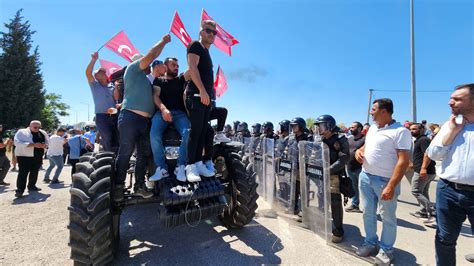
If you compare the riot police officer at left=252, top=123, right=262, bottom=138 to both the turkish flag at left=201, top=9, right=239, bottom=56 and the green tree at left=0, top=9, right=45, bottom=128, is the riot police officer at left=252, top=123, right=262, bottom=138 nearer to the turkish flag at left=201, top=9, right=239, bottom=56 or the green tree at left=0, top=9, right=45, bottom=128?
the turkish flag at left=201, top=9, right=239, bottom=56

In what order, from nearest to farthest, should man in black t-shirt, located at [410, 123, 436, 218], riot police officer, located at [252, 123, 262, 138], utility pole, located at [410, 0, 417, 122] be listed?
man in black t-shirt, located at [410, 123, 436, 218]
riot police officer, located at [252, 123, 262, 138]
utility pole, located at [410, 0, 417, 122]

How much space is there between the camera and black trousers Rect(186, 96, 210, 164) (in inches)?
122

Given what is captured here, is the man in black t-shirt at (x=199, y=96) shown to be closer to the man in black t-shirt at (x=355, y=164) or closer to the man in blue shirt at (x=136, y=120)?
the man in blue shirt at (x=136, y=120)

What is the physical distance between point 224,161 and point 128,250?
6.18 feet

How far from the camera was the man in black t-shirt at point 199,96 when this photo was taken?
9.97 ft

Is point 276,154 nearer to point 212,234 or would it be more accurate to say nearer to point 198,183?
point 212,234

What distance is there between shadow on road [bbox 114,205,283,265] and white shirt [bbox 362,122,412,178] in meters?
1.78

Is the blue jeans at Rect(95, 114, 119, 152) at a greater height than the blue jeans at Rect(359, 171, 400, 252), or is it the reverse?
the blue jeans at Rect(95, 114, 119, 152)

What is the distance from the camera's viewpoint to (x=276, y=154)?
6086 mm

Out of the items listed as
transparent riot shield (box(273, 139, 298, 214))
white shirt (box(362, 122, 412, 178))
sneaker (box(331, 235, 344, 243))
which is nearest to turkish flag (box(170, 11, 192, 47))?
transparent riot shield (box(273, 139, 298, 214))

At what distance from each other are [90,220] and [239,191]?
1927mm

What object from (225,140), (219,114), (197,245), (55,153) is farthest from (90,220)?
(55,153)

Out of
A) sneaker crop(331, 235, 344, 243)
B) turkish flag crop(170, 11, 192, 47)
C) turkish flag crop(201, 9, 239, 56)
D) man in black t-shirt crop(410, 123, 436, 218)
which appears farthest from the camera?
turkish flag crop(201, 9, 239, 56)

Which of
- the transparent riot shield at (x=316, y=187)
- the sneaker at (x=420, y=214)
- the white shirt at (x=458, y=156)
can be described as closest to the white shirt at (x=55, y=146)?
the transparent riot shield at (x=316, y=187)
